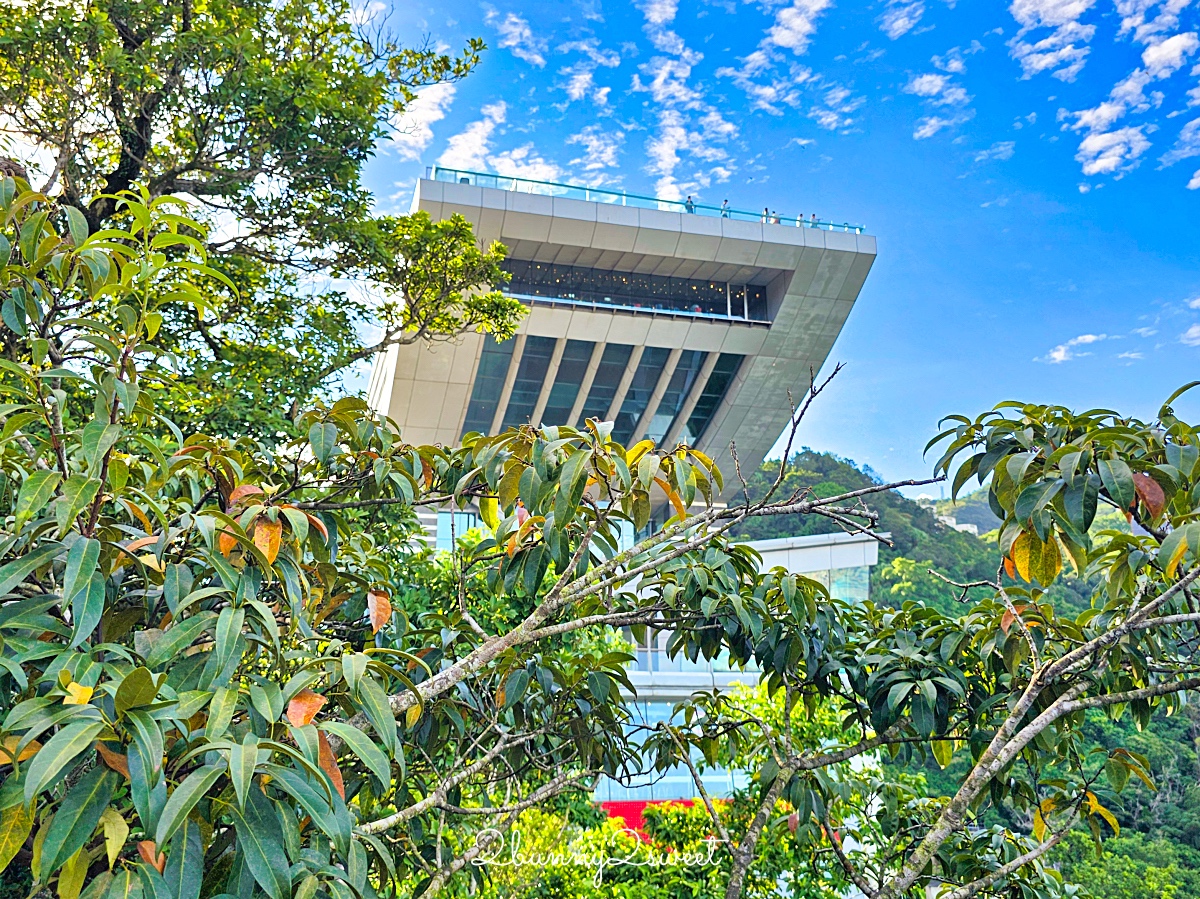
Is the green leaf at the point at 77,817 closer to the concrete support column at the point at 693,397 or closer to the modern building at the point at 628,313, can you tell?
the modern building at the point at 628,313

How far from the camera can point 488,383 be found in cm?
1872

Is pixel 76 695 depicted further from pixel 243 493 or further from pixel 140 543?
pixel 243 493

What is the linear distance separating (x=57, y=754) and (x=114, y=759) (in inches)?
4.7

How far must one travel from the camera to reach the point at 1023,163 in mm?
53000

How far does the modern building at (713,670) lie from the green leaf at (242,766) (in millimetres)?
11563

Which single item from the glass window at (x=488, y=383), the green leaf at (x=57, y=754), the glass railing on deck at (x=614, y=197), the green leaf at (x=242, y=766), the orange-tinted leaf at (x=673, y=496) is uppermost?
the glass railing on deck at (x=614, y=197)

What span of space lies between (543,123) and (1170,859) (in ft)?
77.4

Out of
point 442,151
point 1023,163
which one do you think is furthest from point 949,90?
point 442,151

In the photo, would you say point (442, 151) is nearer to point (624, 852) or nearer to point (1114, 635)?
point (624, 852)

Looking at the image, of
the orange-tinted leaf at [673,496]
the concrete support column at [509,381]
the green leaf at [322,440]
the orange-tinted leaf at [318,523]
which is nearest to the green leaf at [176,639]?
the orange-tinted leaf at [318,523]

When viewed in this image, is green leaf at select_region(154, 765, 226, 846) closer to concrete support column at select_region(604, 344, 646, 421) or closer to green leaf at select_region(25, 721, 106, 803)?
green leaf at select_region(25, 721, 106, 803)

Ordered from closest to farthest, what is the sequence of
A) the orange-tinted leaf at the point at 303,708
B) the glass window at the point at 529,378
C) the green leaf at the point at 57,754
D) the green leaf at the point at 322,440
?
1. the green leaf at the point at 57,754
2. the orange-tinted leaf at the point at 303,708
3. the green leaf at the point at 322,440
4. the glass window at the point at 529,378

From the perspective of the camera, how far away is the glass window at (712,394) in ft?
62.7

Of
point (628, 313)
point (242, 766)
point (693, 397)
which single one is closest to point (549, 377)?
point (628, 313)
